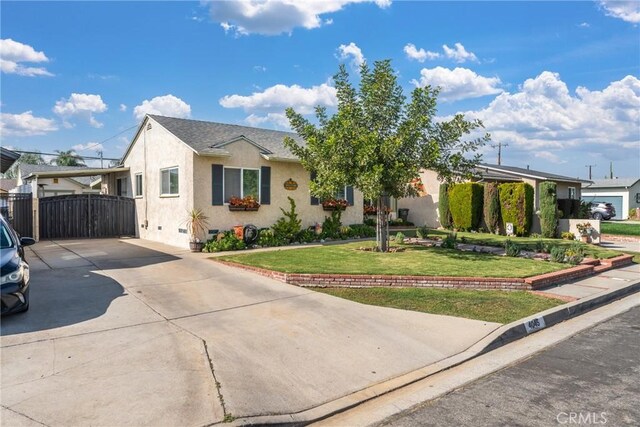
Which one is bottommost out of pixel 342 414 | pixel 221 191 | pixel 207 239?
pixel 342 414

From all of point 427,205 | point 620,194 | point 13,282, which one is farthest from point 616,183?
point 13,282

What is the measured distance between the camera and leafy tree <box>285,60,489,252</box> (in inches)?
418

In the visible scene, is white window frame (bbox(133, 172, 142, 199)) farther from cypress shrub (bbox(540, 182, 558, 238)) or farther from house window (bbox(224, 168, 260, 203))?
cypress shrub (bbox(540, 182, 558, 238))

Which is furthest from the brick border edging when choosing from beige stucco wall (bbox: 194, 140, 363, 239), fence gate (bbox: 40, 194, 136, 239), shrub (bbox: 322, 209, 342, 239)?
fence gate (bbox: 40, 194, 136, 239)

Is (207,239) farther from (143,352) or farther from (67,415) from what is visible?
(67,415)

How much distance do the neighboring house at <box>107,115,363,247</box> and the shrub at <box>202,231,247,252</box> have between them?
0.56 meters

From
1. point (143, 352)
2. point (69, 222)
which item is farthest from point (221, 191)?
point (143, 352)

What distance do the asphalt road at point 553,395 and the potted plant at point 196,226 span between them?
9.93 m

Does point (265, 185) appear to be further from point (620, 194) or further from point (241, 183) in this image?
point (620, 194)

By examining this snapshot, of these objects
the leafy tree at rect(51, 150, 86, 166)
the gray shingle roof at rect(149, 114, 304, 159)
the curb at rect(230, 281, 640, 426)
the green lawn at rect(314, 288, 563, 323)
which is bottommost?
the curb at rect(230, 281, 640, 426)

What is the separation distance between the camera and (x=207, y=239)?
1324cm

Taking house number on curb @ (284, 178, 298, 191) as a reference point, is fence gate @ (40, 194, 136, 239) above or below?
below

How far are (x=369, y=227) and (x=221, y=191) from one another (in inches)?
264

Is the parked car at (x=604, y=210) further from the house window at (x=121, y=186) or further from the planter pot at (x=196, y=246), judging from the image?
the house window at (x=121, y=186)
